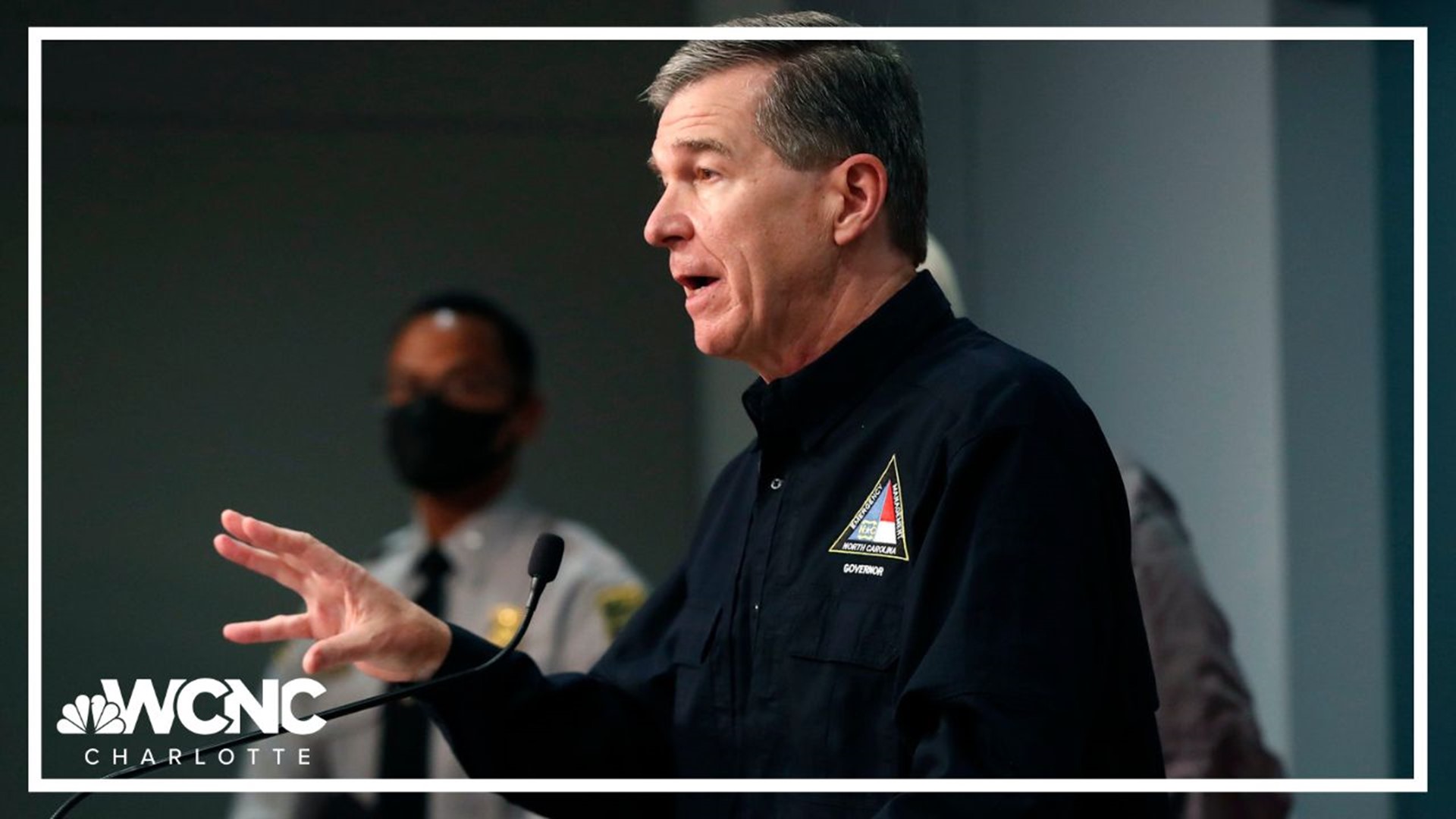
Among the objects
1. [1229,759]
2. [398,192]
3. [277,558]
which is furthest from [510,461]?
[1229,759]

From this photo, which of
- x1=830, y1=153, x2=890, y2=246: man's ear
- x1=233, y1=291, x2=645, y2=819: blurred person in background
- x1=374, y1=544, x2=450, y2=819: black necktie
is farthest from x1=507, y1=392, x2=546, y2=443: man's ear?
x1=830, y1=153, x2=890, y2=246: man's ear

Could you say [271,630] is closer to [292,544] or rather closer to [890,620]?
[292,544]

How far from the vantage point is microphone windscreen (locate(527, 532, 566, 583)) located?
4.97 feet

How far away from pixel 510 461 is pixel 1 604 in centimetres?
70

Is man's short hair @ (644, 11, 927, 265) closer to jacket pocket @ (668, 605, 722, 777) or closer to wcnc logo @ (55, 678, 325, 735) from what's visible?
jacket pocket @ (668, 605, 722, 777)

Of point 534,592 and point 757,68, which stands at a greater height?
point 757,68

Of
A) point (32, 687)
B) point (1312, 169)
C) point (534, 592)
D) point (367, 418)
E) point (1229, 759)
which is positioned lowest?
point (1229, 759)

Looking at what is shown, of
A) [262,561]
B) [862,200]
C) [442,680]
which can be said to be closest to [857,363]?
[862,200]

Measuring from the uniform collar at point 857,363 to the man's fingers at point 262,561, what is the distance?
49 cm

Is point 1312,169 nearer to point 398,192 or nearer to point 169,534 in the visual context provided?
point 398,192

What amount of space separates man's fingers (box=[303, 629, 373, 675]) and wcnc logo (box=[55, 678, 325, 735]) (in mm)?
226

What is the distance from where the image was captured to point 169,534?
1.87m

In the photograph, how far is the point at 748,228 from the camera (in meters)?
1.54

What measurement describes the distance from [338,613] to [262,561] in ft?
0.29
